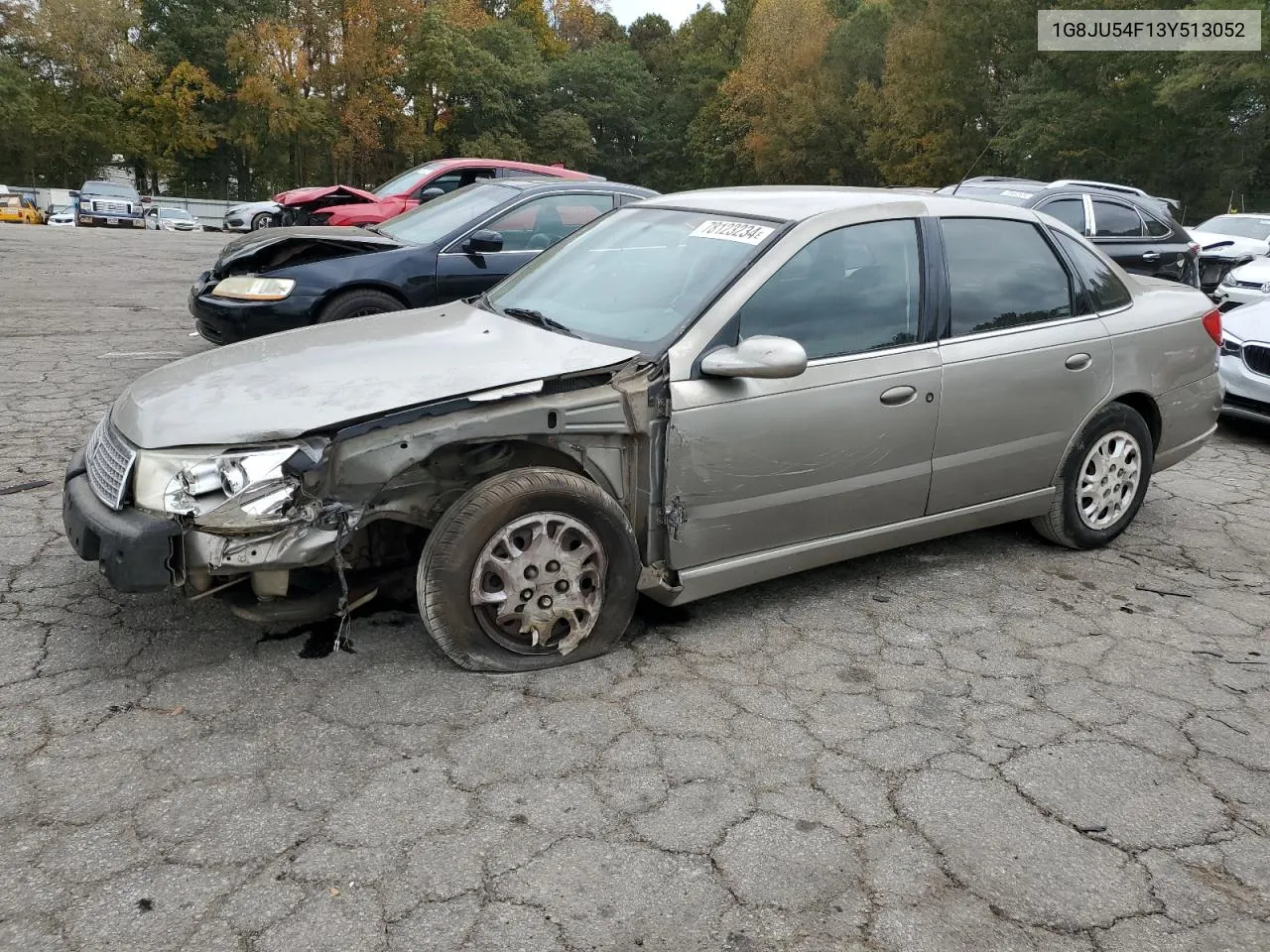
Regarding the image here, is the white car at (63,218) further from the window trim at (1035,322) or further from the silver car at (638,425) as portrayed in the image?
the window trim at (1035,322)

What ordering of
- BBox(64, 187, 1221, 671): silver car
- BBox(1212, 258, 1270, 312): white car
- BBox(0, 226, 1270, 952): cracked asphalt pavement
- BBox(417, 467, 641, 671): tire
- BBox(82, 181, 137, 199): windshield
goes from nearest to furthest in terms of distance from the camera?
BBox(0, 226, 1270, 952): cracked asphalt pavement < BBox(64, 187, 1221, 671): silver car < BBox(417, 467, 641, 671): tire < BBox(1212, 258, 1270, 312): white car < BBox(82, 181, 137, 199): windshield

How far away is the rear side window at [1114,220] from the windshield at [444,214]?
679 cm

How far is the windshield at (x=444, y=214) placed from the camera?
784 cm

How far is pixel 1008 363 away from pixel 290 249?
17.3 feet

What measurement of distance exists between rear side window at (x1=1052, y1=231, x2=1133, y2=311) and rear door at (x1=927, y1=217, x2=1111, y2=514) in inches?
3.7

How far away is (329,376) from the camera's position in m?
3.41

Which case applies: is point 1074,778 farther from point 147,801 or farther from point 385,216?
point 385,216

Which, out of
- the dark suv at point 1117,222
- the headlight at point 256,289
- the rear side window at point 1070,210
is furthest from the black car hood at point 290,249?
the rear side window at point 1070,210

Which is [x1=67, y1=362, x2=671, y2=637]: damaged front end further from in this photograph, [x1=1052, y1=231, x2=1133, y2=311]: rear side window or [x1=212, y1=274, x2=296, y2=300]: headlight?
→ [x1=212, y1=274, x2=296, y2=300]: headlight

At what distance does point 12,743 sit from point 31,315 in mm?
8595

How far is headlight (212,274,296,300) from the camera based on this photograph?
706 cm

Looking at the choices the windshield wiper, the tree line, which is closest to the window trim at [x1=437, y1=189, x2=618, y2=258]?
the windshield wiper

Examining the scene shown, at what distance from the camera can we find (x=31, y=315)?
1009cm

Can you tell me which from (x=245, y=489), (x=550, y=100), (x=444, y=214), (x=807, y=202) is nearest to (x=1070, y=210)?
(x=444, y=214)
